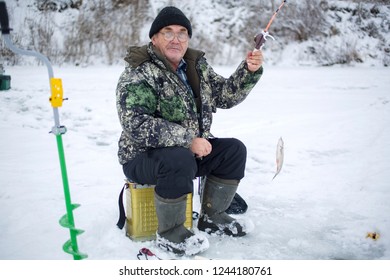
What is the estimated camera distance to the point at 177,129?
2.24 m

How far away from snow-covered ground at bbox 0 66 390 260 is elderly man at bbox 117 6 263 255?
0.71 feet

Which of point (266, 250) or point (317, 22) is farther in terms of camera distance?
point (317, 22)

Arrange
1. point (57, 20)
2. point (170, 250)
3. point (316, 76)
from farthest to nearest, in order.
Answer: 1. point (57, 20)
2. point (316, 76)
3. point (170, 250)

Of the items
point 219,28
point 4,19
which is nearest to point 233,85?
point 4,19

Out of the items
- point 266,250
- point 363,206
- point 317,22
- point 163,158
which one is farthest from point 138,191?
point 317,22

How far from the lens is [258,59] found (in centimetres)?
253

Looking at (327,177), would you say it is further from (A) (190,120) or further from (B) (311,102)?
(B) (311,102)

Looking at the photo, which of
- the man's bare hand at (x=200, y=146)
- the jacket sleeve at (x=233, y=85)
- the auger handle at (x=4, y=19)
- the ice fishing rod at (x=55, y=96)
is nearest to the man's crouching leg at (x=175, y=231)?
the man's bare hand at (x=200, y=146)

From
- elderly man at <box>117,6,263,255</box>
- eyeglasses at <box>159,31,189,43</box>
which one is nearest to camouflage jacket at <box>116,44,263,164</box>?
elderly man at <box>117,6,263,255</box>

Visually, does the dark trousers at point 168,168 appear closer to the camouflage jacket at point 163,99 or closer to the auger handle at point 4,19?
the camouflage jacket at point 163,99

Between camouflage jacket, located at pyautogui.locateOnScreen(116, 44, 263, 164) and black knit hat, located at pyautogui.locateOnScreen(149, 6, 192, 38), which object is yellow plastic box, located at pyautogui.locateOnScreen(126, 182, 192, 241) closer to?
camouflage jacket, located at pyautogui.locateOnScreen(116, 44, 263, 164)

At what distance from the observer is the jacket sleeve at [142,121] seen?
2.18 m

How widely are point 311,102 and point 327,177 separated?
346cm

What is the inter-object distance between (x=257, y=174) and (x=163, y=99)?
5.67 feet
